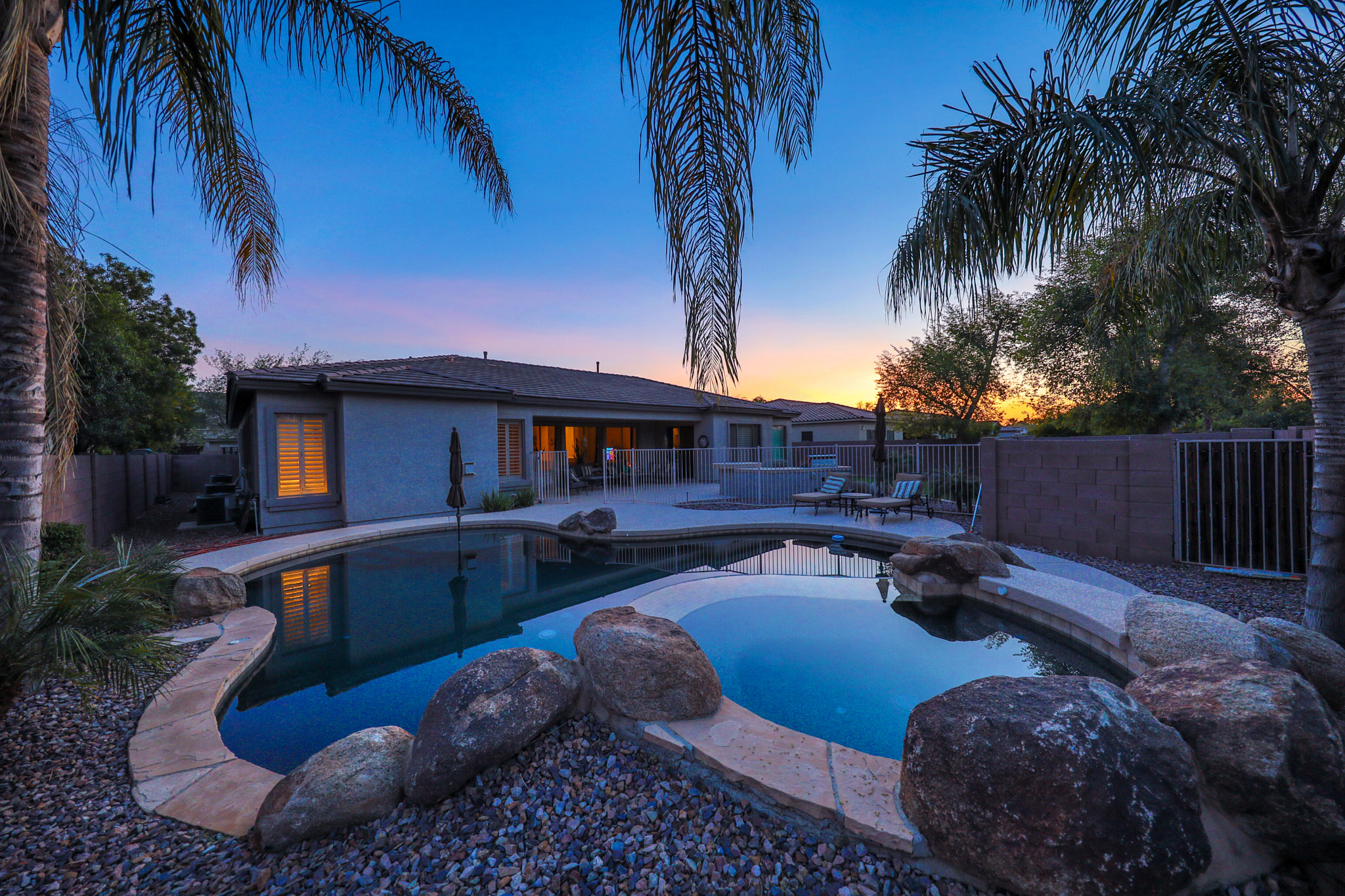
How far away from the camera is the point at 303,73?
3695 mm

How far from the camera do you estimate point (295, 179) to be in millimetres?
5992

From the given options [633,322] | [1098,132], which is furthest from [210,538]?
[1098,132]

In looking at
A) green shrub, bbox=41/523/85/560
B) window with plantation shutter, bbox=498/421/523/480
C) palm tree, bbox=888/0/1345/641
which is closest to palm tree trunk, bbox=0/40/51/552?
green shrub, bbox=41/523/85/560

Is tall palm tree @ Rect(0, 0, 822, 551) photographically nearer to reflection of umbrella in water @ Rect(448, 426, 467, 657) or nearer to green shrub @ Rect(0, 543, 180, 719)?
green shrub @ Rect(0, 543, 180, 719)

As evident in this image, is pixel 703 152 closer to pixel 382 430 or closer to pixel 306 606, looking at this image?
pixel 306 606

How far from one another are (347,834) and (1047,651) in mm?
5619

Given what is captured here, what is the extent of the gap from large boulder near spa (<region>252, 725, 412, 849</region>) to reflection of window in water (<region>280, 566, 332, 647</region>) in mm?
3616

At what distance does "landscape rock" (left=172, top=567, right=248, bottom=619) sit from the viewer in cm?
577

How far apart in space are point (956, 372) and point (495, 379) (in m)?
20.7

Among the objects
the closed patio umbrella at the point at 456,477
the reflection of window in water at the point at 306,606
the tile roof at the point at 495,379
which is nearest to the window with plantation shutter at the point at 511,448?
the tile roof at the point at 495,379

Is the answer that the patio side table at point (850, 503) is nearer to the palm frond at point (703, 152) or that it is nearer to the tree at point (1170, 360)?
the tree at point (1170, 360)

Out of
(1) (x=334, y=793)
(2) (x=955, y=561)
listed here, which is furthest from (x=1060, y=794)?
(2) (x=955, y=561)

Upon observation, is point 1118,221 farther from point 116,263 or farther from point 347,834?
point 116,263

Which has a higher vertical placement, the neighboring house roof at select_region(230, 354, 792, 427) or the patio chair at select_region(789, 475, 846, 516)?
the neighboring house roof at select_region(230, 354, 792, 427)
